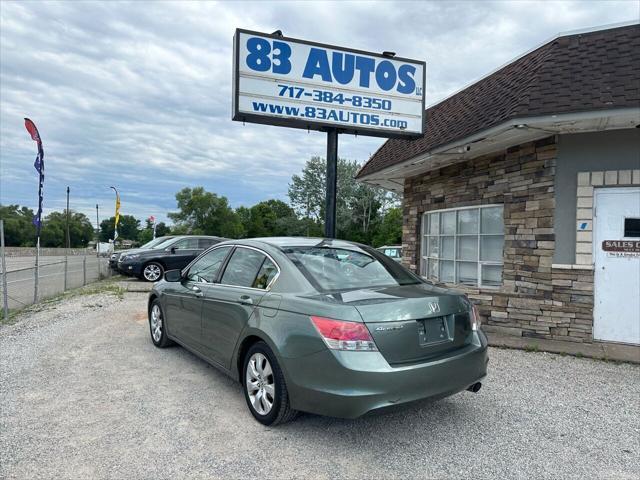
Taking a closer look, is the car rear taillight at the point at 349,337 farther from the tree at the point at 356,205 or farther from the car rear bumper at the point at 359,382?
the tree at the point at 356,205

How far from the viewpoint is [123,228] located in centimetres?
10938

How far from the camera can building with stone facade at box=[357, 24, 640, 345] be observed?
5.90m

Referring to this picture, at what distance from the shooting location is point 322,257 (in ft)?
13.1

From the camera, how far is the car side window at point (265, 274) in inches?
150

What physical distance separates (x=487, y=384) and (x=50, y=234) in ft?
283

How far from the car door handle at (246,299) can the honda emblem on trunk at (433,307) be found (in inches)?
59.0

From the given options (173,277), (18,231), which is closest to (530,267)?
(173,277)

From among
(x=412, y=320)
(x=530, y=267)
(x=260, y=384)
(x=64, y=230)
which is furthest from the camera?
(x=64, y=230)

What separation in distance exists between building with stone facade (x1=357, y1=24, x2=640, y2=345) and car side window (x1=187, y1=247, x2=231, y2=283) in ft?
13.6

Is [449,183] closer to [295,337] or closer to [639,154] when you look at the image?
[639,154]

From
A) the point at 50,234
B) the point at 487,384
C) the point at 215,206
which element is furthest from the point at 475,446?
the point at 50,234

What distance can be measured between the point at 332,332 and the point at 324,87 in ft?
18.3

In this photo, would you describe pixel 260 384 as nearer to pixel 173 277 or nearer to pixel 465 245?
pixel 173 277

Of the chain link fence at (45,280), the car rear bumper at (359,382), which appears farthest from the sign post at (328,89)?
the chain link fence at (45,280)
